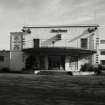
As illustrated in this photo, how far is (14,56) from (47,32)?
296 inches

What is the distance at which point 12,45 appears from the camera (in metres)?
29.9

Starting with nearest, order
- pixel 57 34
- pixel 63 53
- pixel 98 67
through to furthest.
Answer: pixel 98 67, pixel 63 53, pixel 57 34

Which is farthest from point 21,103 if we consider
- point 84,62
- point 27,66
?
point 84,62

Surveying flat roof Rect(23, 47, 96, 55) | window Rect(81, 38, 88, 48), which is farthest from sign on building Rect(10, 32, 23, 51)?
window Rect(81, 38, 88, 48)

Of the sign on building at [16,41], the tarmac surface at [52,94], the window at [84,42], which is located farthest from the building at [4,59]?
the tarmac surface at [52,94]

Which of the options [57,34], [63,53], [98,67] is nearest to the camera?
[98,67]

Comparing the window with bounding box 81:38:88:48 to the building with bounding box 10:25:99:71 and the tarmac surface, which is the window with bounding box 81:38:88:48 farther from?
the tarmac surface

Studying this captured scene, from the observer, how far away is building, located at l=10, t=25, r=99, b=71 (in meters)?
28.0

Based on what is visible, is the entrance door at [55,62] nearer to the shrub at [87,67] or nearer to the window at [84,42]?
the shrub at [87,67]

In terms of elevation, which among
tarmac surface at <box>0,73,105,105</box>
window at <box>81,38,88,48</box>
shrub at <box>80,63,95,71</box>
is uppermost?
window at <box>81,38,88,48</box>

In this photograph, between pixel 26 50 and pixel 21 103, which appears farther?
pixel 26 50

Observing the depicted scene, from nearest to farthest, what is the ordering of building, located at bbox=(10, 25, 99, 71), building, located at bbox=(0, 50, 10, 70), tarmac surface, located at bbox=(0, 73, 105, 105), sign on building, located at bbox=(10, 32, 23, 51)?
tarmac surface, located at bbox=(0, 73, 105, 105) → building, located at bbox=(10, 25, 99, 71) → sign on building, located at bbox=(10, 32, 23, 51) → building, located at bbox=(0, 50, 10, 70)

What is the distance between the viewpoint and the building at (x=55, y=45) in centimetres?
2798

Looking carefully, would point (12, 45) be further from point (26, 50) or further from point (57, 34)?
point (57, 34)
